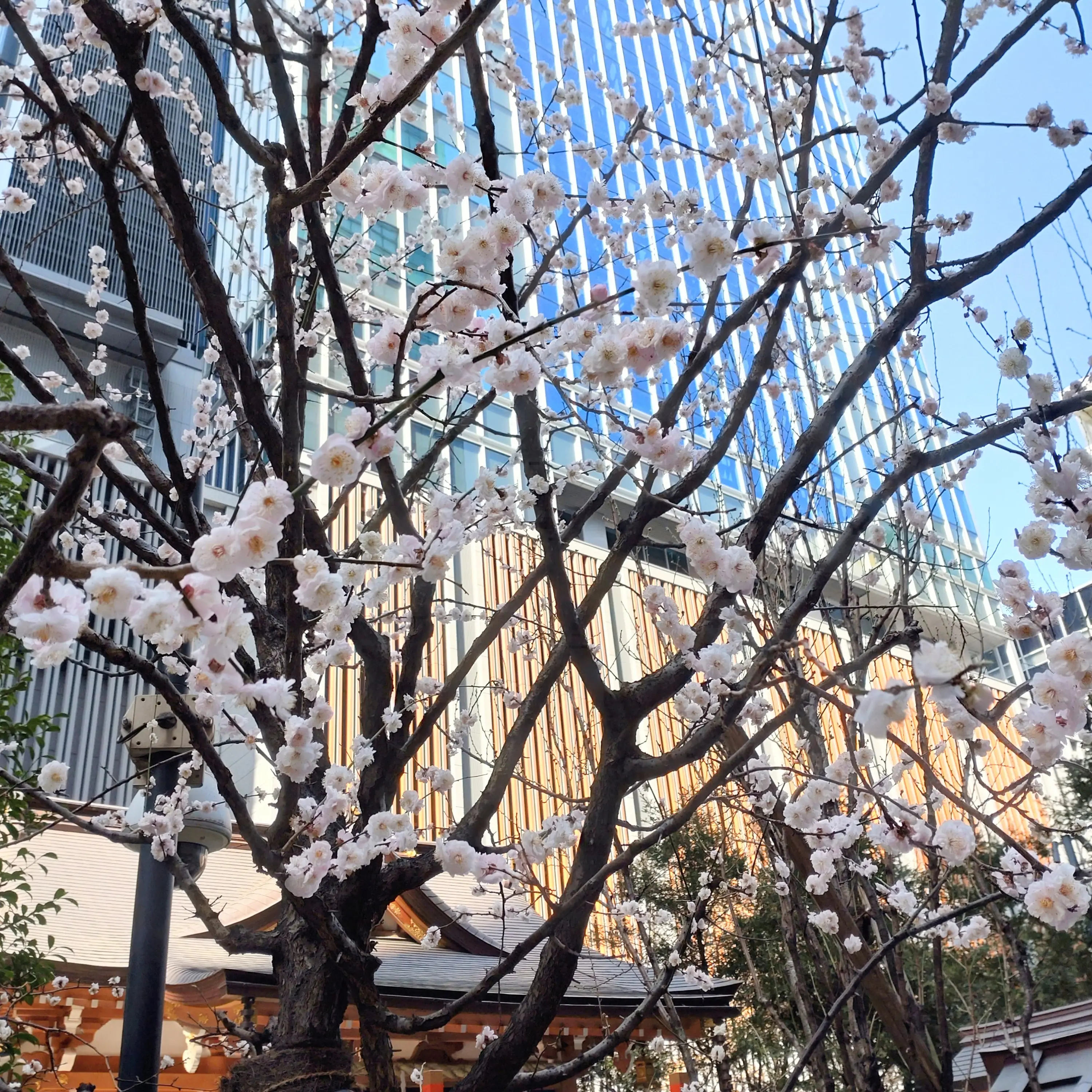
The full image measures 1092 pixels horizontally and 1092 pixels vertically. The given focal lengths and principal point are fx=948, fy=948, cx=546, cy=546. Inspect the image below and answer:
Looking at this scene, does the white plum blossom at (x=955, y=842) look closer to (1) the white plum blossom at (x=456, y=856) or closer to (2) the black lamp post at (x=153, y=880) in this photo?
(1) the white plum blossom at (x=456, y=856)

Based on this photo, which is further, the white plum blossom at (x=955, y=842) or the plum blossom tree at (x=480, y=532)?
the white plum blossom at (x=955, y=842)

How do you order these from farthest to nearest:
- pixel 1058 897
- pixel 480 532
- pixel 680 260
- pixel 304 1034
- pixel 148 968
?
pixel 680 260, pixel 480 532, pixel 148 968, pixel 304 1034, pixel 1058 897

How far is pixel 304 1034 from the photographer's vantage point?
277 cm

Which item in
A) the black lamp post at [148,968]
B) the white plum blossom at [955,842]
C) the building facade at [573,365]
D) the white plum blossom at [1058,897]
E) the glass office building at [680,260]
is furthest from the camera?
the building facade at [573,365]

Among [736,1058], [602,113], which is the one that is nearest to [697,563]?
[736,1058]

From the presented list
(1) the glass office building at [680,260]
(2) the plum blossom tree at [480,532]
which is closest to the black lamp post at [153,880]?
(2) the plum blossom tree at [480,532]

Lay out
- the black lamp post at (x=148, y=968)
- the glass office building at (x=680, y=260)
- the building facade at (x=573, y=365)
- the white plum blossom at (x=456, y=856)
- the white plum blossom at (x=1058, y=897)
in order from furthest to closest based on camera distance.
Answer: the building facade at (x=573, y=365)
the glass office building at (x=680, y=260)
the black lamp post at (x=148, y=968)
the white plum blossom at (x=456, y=856)
the white plum blossom at (x=1058, y=897)

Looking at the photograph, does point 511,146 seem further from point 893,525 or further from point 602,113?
point 893,525

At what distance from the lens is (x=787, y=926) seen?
5.23m

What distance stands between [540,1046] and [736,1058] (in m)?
7.63

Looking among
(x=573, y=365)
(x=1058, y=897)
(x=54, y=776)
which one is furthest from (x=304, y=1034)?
(x=573, y=365)

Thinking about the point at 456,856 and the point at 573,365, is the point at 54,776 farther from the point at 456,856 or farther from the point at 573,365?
the point at 573,365

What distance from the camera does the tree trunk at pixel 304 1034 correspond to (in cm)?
267

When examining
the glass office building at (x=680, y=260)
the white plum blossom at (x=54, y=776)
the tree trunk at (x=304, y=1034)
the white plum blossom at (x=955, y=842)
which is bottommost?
the tree trunk at (x=304, y=1034)
